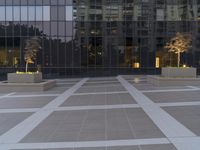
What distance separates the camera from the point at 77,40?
44438mm

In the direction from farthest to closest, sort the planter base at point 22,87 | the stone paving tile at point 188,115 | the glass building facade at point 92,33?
the glass building facade at point 92,33, the planter base at point 22,87, the stone paving tile at point 188,115

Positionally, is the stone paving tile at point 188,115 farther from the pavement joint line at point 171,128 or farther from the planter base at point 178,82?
the planter base at point 178,82

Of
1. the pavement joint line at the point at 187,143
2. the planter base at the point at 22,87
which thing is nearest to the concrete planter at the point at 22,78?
the planter base at the point at 22,87

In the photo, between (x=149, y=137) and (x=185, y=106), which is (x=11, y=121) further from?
(x=185, y=106)

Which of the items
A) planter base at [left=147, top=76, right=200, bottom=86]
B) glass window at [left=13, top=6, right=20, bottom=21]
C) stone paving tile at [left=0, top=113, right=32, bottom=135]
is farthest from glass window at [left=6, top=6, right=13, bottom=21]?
stone paving tile at [left=0, top=113, right=32, bottom=135]

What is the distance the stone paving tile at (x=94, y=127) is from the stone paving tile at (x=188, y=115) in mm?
882

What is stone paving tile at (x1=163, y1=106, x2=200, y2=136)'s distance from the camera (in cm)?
1069

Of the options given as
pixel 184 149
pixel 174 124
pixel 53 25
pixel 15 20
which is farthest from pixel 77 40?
pixel 184 149

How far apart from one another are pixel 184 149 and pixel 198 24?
3793cm

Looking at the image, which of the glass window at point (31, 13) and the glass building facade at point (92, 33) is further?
the glass window at point (31, 13)

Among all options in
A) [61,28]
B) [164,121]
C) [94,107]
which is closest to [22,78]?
[94,107]

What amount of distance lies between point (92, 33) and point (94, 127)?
3395cm

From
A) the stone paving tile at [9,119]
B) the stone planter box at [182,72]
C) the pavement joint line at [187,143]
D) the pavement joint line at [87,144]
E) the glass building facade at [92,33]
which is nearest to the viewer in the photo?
the pavement joint line at [187,143]

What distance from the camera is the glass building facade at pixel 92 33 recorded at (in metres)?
44.3
